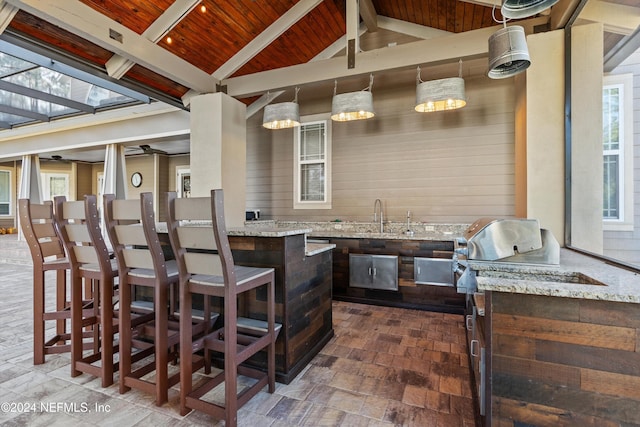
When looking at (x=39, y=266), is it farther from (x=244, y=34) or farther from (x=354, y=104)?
(x=244, y=34)

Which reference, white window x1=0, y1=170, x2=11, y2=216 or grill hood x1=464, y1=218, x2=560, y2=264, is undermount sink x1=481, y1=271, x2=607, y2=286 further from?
white window x1=0, y1=170, x2=11, y2=216

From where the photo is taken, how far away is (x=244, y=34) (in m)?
4.11

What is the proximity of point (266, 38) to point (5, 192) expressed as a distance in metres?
11.7

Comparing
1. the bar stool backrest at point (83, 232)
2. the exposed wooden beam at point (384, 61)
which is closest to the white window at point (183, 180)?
the exposed wooden beam at point (384, 61)

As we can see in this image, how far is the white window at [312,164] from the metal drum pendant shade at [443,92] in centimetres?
205

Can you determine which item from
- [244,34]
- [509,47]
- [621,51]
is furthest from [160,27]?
[621,51]

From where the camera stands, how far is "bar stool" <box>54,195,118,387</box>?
81.8 inches

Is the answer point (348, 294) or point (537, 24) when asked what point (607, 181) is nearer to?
point (537, 24)

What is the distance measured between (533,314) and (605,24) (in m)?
2.68

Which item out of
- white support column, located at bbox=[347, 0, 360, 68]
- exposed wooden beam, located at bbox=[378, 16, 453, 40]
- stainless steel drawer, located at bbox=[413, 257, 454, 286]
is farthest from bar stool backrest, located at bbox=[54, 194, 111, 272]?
exposed wooden beam, located at bbox=[378, 16, 453, 40]

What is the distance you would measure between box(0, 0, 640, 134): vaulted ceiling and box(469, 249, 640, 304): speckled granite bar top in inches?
75.7

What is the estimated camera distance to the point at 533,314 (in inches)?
49.6

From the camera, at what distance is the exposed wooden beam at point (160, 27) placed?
332 centimetres

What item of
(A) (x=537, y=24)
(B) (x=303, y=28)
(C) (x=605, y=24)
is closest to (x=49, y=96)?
(B) (x=303, y=28)
